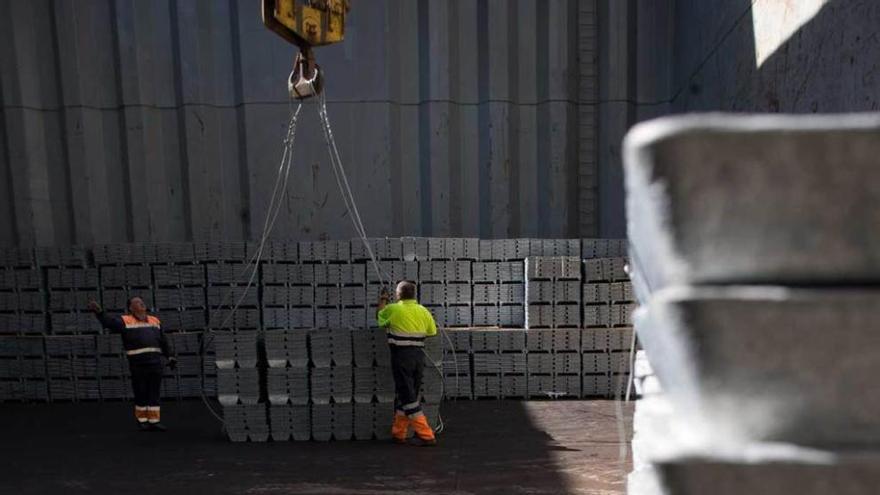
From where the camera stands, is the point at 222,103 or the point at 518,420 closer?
the point at 518,420

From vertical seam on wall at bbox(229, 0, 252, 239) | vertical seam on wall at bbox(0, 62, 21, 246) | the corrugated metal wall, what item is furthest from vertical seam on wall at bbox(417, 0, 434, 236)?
vertical seam on wall at bbox(0, 62, 21, 246)

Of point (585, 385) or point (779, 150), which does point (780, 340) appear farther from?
point (585, 385)

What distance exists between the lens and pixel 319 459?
627cm

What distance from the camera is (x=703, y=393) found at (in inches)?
47.8

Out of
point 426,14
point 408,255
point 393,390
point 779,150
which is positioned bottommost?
point 393,390

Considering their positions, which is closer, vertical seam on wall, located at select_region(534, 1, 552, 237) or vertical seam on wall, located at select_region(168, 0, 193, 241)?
vertical seam on wall, located at select_region(168, 0, 193, 241)

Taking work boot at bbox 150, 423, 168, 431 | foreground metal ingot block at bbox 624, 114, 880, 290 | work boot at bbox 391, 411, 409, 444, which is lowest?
work boot at bbox 150, 423, 168, 431

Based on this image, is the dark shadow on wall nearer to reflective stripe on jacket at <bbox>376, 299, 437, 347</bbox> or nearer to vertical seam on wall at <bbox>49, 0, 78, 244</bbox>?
reflective stripe on jacket at <bbox>376, 299, 437, 347</bbox>

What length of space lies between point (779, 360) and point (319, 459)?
5881mm

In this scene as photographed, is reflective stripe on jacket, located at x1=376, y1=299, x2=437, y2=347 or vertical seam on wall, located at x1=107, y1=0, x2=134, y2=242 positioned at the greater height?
vertical seam on wall, located at x1=107, y1=0, x2=134, y2=242

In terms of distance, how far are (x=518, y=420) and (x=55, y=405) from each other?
7479mm

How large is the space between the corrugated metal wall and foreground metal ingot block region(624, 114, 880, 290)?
32.4 feet

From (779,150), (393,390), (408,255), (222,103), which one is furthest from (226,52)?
(779,150)

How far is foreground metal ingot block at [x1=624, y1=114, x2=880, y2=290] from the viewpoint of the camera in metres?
1.17
